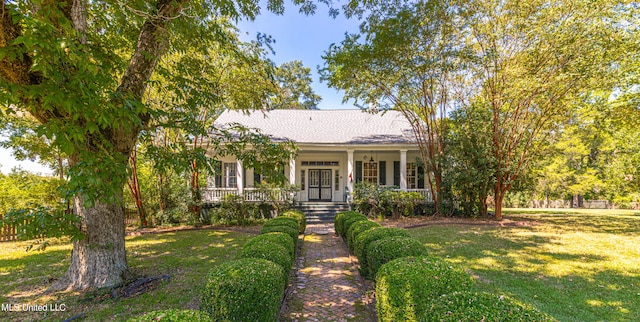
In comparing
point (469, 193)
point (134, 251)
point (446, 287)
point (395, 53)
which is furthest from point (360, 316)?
point (469, 193)

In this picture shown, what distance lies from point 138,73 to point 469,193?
12.5 metres

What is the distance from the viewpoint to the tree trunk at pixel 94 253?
4.47 m

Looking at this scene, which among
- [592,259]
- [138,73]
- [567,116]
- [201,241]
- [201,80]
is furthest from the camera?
[567,116]

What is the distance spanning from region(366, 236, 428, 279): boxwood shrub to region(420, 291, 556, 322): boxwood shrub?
159 centimetres

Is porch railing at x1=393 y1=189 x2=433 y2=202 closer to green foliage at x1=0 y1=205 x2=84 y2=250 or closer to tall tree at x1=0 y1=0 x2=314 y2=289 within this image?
tall tree at x1=0 y1=0 x2=314 y2=289

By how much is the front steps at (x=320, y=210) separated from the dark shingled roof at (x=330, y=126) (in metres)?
3.12

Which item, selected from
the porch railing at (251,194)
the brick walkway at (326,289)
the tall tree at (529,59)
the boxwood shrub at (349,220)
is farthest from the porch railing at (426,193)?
the brick walkway at (326,289)

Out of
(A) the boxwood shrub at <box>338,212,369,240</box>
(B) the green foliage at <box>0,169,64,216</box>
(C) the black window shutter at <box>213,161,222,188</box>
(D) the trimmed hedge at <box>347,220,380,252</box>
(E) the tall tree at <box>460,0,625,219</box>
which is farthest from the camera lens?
(B) the green foliage at <box>0,169,64,216</box>

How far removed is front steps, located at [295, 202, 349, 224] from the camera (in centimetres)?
1191

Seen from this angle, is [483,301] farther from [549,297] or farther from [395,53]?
[395,53]

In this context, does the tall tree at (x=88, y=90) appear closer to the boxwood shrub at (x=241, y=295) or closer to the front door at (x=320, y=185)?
the boxwood shrub at (x=241, y=295)

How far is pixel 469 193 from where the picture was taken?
11812 mm

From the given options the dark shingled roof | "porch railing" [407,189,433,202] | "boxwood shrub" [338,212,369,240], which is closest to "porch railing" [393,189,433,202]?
"porch railing" [407,189,433,202]

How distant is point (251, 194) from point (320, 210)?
3.37 m
